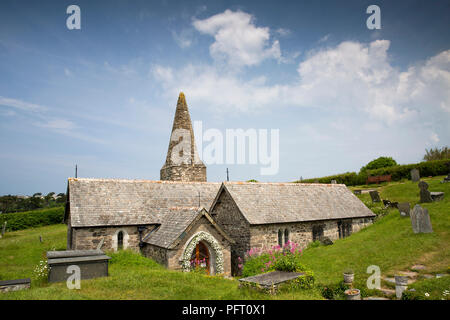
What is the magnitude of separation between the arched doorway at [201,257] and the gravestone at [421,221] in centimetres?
1263

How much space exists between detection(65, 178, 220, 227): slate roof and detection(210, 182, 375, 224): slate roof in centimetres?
369

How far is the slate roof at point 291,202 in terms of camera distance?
20500 mm

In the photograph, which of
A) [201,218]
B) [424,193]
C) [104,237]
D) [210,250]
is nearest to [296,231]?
[210,250]

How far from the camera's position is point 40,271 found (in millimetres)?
14258

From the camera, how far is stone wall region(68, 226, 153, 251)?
18.5m

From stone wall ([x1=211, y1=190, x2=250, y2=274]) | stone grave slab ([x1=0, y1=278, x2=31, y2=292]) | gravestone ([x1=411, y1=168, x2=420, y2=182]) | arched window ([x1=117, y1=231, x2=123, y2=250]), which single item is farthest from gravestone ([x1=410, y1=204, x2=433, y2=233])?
gravestone ([x1=411, y1=168, x2=420, y2=182])

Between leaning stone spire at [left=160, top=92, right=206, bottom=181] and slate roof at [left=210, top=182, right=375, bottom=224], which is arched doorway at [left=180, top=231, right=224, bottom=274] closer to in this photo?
slate roof at [left=210, top=182, right=375, bottom=224]

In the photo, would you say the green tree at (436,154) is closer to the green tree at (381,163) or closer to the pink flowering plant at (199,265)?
the green tree at (381,163)

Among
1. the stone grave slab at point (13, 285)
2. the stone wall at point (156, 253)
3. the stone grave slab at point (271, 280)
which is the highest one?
the stone grave slab at point (271, 280)

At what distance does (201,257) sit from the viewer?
17.9 metres

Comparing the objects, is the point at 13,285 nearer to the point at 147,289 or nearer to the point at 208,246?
the point at 147,289

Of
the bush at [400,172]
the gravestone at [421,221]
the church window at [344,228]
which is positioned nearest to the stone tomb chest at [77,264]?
the gravestone at [421,221]
